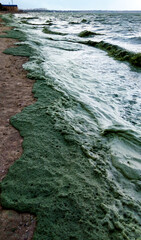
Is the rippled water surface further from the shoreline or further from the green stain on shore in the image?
the shoreline

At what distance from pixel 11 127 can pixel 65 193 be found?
1.75m

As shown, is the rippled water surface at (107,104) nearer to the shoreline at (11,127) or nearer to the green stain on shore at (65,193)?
the green stain on shore at (65,193)

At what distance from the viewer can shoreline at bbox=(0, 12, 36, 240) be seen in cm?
173

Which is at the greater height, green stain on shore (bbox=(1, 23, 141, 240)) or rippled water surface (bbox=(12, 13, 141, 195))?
rippled water surface (bbox=(12, 13, 141, 195))

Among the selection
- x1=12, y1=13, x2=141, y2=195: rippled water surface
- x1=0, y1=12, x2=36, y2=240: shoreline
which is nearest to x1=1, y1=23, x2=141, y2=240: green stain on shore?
x1=0, y1=12, x2=36, y2=240: shoreline

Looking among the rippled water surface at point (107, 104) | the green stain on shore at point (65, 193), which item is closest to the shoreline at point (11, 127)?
the green stain on shore at point (65, 193)

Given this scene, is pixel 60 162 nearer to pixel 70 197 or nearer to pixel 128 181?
pixel 70 197

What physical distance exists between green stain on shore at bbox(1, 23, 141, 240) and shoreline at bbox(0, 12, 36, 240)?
0.29ft

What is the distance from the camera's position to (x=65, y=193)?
2088 millimetres

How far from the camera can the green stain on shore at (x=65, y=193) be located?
179cm

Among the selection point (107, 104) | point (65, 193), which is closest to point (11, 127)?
point (65, 193)

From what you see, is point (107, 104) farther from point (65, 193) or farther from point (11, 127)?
point (65, 193)

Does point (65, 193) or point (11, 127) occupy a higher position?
point (11, 127)

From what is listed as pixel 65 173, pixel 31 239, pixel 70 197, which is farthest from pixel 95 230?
pixel 65 173
